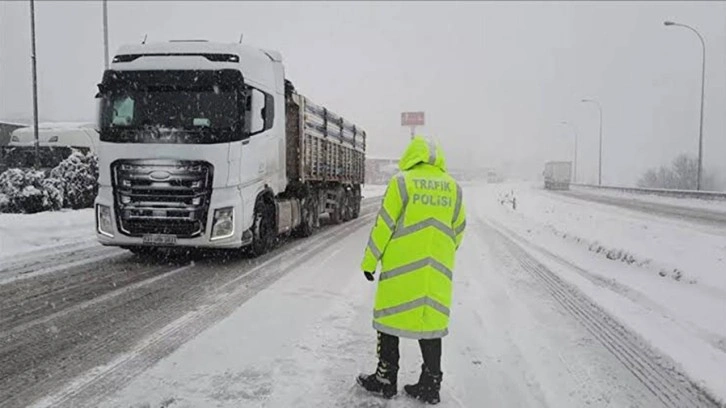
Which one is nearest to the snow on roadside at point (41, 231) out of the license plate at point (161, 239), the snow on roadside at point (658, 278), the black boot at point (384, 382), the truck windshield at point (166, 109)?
the license plate at point (161, 239)

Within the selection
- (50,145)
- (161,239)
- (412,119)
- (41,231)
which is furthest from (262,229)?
(412,119)

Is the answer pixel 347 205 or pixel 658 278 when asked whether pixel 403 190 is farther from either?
pixel 347 205

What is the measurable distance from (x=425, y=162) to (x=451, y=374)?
1694 mm

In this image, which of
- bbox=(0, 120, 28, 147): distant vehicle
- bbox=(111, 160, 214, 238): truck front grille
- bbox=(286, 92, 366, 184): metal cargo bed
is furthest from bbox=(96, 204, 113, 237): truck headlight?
bbox=(0, 120, 28, 147): distant vehicle

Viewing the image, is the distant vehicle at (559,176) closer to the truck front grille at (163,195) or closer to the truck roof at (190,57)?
the truck roof at (190,57)

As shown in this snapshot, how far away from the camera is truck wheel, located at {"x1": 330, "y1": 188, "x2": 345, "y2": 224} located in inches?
711

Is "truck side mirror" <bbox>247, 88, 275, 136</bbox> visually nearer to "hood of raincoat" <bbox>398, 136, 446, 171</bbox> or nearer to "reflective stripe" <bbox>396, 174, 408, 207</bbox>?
"hood of raincoat" <bbox>398, 136, 446, 171</bbox>

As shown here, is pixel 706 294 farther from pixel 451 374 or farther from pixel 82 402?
pixel 82 402

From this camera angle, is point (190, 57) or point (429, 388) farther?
point (190, 57)

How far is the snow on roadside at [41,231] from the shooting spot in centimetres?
1122

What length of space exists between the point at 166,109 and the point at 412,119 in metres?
91.3

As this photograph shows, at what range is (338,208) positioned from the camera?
60.2 feet

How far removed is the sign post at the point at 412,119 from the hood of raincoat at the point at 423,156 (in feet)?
312

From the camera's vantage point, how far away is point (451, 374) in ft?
14.5
